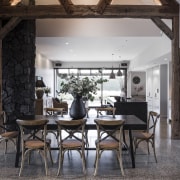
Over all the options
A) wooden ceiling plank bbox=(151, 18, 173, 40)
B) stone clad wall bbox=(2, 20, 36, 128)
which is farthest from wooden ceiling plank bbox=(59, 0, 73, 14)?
wooden ceiling plank bbox=(151, 18, 173, 40)

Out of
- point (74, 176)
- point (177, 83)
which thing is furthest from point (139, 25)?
point (74, 176)

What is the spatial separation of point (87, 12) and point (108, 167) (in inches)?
157

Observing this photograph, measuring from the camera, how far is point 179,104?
730 cm

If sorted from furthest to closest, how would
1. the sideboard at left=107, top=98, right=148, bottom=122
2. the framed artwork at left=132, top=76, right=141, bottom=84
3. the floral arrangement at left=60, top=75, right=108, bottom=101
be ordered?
the framed artwork at left=132, top=76, right=141, bottom=84 < the sideboard at left=107, top=98, right=148, bottom=122 < the floral arrangement at left=60, top=75, right=108, bottom=101

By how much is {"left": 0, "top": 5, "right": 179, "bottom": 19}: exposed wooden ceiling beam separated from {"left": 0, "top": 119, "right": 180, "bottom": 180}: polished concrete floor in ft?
10.9

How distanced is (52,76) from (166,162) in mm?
12835

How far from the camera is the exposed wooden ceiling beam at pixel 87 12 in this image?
7.16 metres

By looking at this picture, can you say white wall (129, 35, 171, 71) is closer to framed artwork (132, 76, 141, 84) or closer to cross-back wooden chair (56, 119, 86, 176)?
framed artwork (132, 76, 141, 84)

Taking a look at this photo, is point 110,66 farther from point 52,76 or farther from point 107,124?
point 107,124

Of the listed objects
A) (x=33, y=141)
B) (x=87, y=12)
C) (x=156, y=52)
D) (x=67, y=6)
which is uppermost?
(x=67, y=6)

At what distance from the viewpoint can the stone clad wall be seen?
7.91 meters

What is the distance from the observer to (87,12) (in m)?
7.13

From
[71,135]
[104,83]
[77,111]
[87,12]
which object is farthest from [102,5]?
[104,83]

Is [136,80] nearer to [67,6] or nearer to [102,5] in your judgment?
[102,5]
